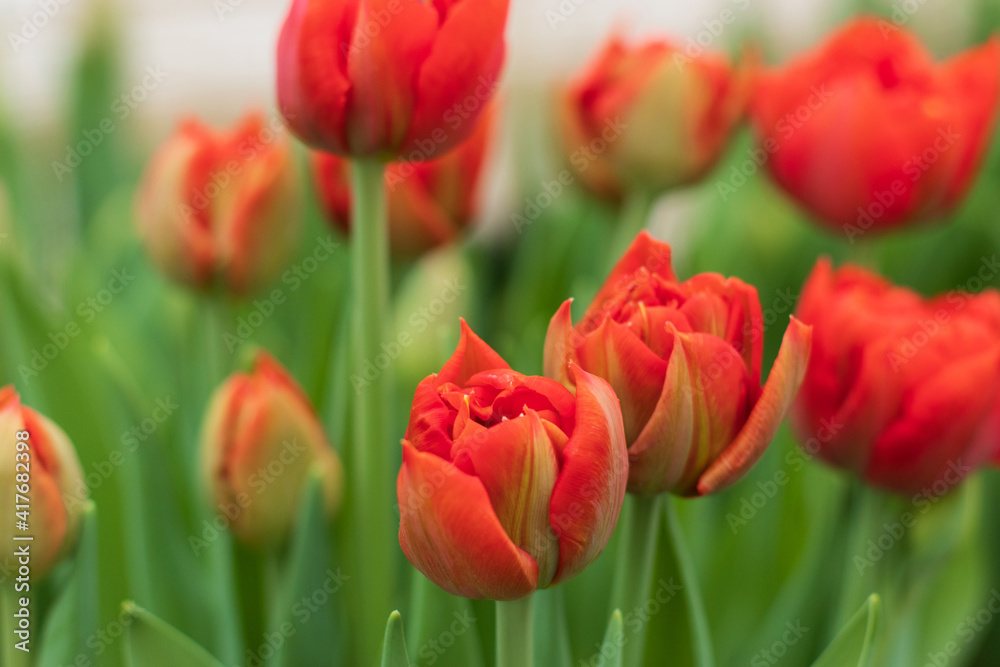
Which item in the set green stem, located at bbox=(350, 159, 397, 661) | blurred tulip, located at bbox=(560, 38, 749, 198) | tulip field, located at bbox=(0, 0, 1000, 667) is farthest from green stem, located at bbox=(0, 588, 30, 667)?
blurred tulip, located at bbox=(560, 38, 749, 198)

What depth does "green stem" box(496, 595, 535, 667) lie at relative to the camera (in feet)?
0.99

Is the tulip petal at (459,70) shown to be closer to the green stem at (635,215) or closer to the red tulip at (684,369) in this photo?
the red tulip at (684,369)

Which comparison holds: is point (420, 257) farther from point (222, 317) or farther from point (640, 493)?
point (640, 493)

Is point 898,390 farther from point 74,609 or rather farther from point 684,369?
point 74,609

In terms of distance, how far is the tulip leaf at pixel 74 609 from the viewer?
35 centimetres

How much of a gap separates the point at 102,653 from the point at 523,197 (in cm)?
51

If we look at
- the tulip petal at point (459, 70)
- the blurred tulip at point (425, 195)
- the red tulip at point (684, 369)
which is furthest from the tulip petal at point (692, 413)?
the blurred tulip at point (425, 195)

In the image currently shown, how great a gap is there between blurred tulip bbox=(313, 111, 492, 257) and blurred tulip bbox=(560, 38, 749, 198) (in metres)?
0.06

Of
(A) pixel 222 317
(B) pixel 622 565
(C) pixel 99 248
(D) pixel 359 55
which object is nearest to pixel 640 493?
(B) pixel 622 565

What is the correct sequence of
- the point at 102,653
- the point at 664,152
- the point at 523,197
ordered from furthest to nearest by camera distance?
the point at 523,197, the point at 664,152, the point at 102,653

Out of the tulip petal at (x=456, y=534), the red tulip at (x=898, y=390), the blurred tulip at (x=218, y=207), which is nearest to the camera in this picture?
the tulip petal at (x=456, y=534)

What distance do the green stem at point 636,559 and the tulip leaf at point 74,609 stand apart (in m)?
0.18

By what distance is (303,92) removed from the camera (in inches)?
13.6

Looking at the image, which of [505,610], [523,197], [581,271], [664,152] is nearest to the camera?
[505,610]
